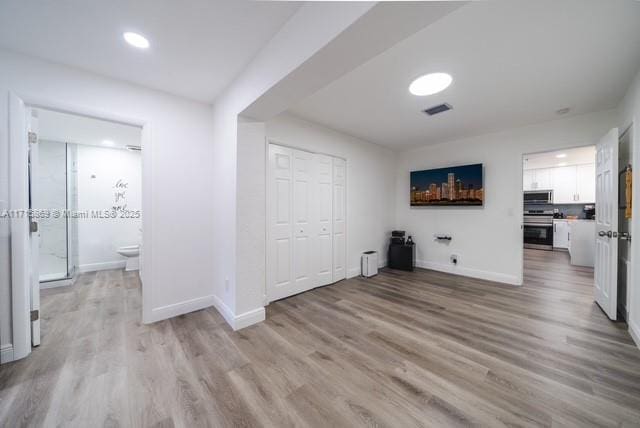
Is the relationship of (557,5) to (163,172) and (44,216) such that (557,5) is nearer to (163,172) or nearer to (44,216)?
(163,172)

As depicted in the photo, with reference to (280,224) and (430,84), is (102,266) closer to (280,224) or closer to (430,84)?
(280,224)

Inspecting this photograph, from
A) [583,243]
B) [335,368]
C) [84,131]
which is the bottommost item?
[335,368]

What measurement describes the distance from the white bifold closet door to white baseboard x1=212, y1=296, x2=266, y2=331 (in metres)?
0.49

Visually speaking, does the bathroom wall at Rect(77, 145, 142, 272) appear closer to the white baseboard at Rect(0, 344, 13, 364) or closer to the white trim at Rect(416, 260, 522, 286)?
the white baseboard at Rect(0, 344, 13, 364)

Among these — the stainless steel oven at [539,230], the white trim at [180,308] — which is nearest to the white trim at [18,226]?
the white trim at [180,308]

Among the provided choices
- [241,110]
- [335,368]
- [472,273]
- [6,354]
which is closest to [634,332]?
[472,273]

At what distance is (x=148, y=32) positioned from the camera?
163 cm

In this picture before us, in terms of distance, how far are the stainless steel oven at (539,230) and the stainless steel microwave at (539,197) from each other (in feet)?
1.07

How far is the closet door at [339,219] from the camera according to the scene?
12.4 ft

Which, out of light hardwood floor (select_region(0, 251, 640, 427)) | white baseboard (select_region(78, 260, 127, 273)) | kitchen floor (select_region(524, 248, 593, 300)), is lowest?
light hardwood floor (select_region(0, 251, 640, 427))

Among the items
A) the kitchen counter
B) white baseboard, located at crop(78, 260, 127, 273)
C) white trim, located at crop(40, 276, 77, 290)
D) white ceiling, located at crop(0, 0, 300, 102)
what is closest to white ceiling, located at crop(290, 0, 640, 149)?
white ceiling, located at crop(0, 0, 300, 102)

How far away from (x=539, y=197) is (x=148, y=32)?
30.1 feet

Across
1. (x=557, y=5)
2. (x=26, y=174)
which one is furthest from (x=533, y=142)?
(x=26, y=174)

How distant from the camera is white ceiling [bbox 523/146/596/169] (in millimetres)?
5453
